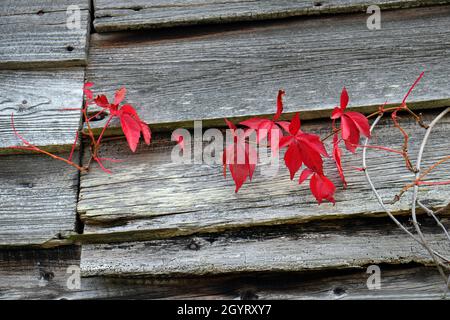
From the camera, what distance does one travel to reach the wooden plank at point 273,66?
1419mm

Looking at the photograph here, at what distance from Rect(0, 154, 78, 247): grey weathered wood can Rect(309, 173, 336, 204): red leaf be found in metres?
0.61

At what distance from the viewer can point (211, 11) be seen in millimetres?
1495

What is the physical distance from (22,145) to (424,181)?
1.05 metres

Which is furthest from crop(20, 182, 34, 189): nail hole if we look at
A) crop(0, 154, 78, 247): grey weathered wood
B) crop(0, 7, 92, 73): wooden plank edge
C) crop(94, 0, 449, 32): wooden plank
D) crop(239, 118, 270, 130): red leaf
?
crop(239, 118, 270, 130): red leaf

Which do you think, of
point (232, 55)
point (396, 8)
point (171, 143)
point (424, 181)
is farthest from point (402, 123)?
point (171, 143)

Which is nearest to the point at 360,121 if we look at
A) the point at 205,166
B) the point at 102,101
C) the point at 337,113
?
the point at 337,113

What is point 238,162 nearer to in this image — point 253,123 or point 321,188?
point 253,123

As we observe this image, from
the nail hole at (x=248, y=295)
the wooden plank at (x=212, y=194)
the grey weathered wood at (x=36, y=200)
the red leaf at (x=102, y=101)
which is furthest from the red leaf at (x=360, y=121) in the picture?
the grey weathered wood at (x=36, y=200)

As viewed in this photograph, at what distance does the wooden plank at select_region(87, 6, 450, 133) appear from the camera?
142cm

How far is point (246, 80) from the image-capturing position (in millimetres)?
1461

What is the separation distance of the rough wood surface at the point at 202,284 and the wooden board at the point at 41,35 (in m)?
0.52

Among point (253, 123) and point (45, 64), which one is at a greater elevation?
point (45, 64)

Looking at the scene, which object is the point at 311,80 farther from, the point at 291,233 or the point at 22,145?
the point at 22,145

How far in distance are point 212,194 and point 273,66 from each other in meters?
0.40
